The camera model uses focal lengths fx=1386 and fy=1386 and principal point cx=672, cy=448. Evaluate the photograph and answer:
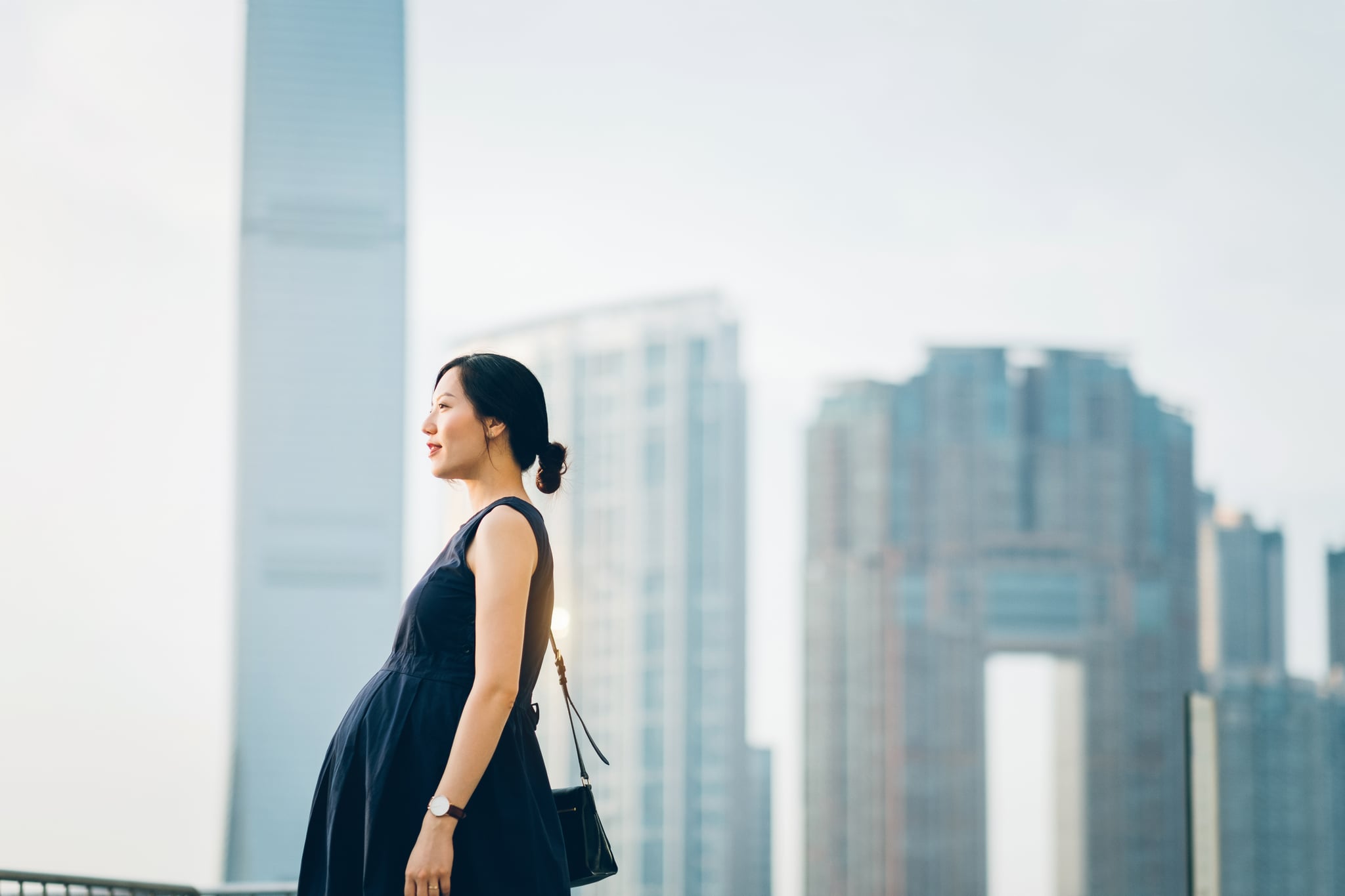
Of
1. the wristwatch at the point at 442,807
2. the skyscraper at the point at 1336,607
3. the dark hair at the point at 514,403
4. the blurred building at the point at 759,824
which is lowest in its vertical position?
the blurred building at the point at 759,824

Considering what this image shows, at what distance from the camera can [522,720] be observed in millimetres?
1356

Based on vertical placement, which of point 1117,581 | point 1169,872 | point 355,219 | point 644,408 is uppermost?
point 355,219

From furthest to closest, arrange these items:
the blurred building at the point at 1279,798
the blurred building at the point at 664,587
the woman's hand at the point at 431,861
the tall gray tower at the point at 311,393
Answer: the tall gray tower at the point at 311,393 → the blurred building at the point at 1279,798 → the blurred building at the point at 664,587 → the woman's hand at the point at 431,861

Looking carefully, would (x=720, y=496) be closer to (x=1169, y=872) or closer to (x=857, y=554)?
(x=857, y=554)

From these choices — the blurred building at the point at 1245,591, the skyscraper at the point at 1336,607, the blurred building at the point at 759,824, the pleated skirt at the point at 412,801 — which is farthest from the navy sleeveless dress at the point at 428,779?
the skyscraper at the point at 1336,607

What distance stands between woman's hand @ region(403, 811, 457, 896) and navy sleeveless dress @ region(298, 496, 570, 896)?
0.04 meters

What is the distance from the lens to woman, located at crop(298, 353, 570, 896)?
127cm

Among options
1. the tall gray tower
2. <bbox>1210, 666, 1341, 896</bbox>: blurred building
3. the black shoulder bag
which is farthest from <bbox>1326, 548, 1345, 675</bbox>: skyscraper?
the black shoulder bag

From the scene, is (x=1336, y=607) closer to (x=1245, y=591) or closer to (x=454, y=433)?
(x=1245, y=591)

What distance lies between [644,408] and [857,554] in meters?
9.40

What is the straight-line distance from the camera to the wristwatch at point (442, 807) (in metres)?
1.24

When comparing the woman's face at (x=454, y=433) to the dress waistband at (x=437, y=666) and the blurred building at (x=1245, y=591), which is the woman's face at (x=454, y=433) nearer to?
the dress waistband at (x=437, y=666)

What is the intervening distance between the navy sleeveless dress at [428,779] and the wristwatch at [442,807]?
0.15 ft

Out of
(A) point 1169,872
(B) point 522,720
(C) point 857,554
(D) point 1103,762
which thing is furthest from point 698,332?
(B) point 522,720
